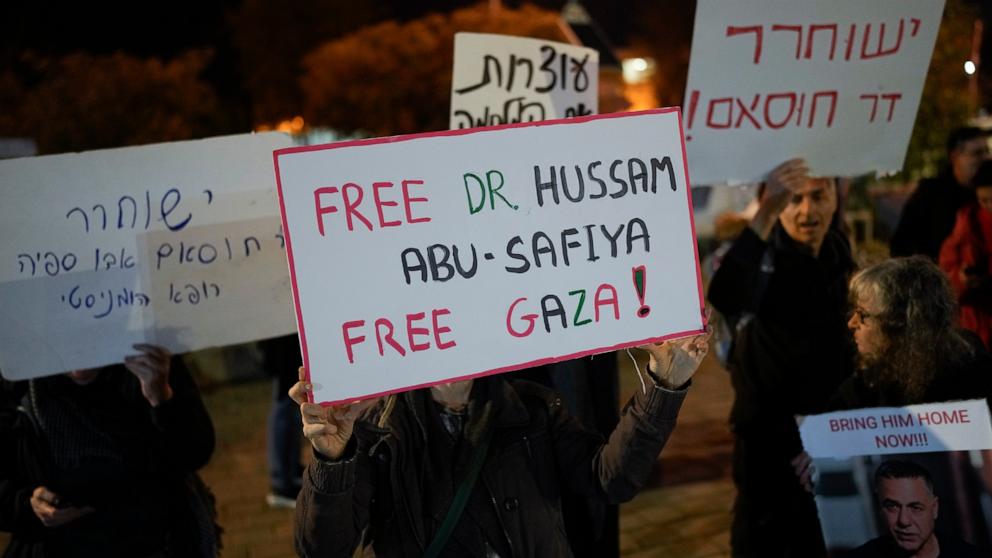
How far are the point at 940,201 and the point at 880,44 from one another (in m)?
1.98

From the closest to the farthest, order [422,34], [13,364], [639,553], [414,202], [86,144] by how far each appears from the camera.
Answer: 1. [414,202]
2. [13,364]
3. [639,553]
4. [86,144]
5. [422,34]

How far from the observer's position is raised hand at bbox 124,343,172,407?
9.71 ft

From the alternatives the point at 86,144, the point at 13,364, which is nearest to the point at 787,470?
the point at 13,364

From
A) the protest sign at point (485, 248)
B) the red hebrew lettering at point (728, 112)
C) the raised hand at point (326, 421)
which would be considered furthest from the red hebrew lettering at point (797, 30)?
the raised hand at point (326, 421)

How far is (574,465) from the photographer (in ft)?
8.13

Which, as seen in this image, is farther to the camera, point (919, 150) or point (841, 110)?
point (919, 150)

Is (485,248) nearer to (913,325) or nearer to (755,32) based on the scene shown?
(913,325)

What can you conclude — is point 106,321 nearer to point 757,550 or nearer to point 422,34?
point 757,550

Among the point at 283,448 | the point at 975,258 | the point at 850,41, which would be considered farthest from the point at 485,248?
the point at 283,448

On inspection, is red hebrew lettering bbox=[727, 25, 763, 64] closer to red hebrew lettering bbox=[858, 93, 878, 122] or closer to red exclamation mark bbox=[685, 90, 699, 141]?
red exclamation mark bbox=[685, 90, 699, 141]

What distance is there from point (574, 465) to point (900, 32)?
2.15 meters

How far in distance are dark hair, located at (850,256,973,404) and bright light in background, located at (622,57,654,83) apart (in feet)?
106

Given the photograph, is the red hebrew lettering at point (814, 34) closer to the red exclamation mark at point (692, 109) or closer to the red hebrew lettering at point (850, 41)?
the red hebrew lettering at point (850, 41)

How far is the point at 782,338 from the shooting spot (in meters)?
3.57
